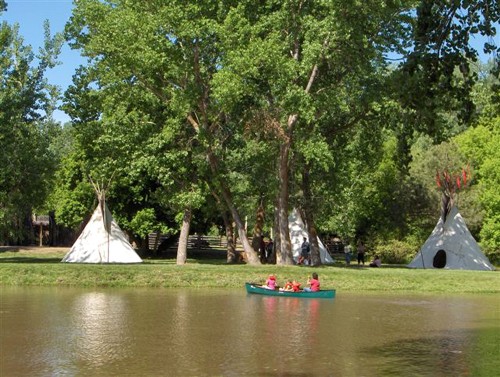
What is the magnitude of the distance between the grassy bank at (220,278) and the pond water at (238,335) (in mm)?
3572

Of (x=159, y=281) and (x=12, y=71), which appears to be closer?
(x=159, y=281)

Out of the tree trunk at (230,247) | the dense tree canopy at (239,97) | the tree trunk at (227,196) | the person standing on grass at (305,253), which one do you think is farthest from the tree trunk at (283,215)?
the tree trunk at (230,247)

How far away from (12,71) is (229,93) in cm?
1408

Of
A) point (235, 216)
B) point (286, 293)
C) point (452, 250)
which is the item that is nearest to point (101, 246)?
point (235, 216)

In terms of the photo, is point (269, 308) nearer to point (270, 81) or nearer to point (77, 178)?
point (270, 81)

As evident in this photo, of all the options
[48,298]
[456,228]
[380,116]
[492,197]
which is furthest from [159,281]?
[492,197]

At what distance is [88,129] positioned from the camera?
4166 cm

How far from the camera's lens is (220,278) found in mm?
34062

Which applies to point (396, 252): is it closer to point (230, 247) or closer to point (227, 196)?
point (230, 247)

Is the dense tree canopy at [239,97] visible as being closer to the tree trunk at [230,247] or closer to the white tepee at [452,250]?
the tree trunk at [230,247]

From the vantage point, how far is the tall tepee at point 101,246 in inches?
1601

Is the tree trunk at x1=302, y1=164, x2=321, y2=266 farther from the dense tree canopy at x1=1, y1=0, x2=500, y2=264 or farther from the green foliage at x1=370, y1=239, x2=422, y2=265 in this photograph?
the green foliage at x1=370, y1=239, x2=422, y2=265

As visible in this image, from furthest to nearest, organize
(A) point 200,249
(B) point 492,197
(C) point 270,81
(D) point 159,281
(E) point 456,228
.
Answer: (A) point 200,249 < (B) point 492,197 < (E) point 456,228 < (C) point 270,81 < (D) point 159,281

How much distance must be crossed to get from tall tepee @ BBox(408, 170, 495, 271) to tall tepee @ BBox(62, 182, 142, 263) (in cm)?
Answer: 1874
